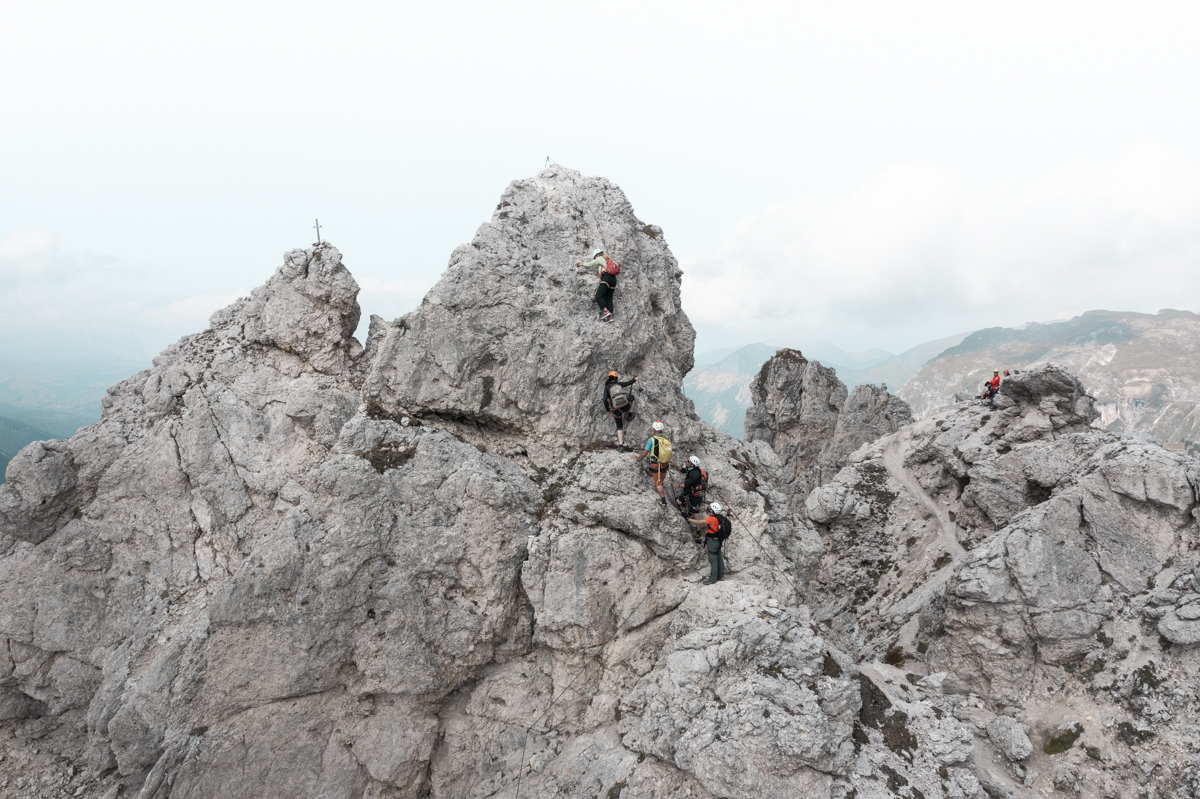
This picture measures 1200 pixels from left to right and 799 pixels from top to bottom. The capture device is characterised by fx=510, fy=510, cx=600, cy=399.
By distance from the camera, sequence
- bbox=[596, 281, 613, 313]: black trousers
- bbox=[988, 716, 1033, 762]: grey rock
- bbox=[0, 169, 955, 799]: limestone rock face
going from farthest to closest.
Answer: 1. bbox=[596, 281, 613, 313]: black trousers
2. bbox=[988, 716, 1033, 762]: grey rock
3. bbox=[0, 169, 955, 799]: limestone rock face

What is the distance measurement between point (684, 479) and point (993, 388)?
36307mm

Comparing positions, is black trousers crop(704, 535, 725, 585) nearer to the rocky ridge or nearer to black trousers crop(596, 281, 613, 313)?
the rocky ridge

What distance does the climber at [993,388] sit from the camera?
135 feet

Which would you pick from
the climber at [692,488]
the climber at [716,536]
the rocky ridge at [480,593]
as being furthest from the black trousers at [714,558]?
the climber at [692,488]

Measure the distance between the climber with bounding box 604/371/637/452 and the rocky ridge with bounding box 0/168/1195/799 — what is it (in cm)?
80

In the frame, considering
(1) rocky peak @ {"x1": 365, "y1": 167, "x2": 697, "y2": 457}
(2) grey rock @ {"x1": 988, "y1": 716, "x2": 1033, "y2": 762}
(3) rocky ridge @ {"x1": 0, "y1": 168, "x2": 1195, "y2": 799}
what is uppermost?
(1) rocky peak @ {"x1": 365, "y1": 167, "x2": 697, "y2": 457}

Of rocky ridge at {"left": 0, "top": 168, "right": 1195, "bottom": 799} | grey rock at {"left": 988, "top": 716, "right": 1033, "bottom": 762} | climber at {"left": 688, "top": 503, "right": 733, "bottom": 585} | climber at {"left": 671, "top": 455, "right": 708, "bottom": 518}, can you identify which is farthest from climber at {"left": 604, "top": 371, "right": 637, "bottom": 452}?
grey rock at {"left": 988, "top": 716, "right": 1033, "bottom": 762}

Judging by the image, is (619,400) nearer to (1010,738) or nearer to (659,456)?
(659,456)

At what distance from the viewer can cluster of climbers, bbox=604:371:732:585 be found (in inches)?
732

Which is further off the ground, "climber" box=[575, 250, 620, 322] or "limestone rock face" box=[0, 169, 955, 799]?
"climber" box=[575, 250, 620, 322]

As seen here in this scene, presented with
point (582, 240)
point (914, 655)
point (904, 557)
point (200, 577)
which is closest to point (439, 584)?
point (200, 577)

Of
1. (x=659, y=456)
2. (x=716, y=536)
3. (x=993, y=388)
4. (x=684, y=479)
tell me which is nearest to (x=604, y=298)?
(x=659, y=456)

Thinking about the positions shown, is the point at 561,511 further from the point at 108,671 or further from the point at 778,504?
the point at 108,671

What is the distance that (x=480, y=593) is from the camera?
1733cm
